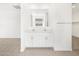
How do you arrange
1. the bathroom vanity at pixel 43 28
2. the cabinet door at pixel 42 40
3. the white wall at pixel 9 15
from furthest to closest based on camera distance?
the cabinet door at pixel 42 40, the bathroom vanity at pixel 43 28, the white wall at pixel 9 15

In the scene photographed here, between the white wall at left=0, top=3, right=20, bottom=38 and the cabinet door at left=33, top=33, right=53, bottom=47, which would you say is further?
the cabinet door at left=33, top=33, right=53, bottom=47

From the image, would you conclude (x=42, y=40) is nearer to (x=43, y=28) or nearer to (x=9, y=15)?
(x=43, y=28)

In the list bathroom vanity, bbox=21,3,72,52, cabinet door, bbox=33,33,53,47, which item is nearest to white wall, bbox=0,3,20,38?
bathroom vanity, bbox=21,3,72,52

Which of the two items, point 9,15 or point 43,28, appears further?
point 9,15

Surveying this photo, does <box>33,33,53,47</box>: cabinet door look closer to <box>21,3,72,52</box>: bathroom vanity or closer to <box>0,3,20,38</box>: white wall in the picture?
<box>21,3,72,52</box>: bathroom vanity

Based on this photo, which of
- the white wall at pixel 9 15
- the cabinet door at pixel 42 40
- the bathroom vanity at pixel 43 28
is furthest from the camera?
the cabinet door at pixel 42 40

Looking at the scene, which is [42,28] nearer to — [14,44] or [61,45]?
[14,44]

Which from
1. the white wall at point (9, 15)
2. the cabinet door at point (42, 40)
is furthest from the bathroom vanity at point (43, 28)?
the white wall at point (9, 15)

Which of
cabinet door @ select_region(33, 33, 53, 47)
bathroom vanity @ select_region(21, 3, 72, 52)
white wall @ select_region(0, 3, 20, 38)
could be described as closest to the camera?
white wall @ select_region(0, 3, 20, 38)

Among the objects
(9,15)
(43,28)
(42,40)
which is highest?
(9,15)

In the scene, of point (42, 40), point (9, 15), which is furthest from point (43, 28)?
point (9, 15)

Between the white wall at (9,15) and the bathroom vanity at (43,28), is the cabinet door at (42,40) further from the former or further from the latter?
the white wall at (9,15)

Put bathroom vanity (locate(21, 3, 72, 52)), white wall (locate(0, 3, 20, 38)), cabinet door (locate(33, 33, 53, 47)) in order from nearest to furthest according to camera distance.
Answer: white wall (locate(0, 3, 20, 38)) < bathroom vanity (locate(21, 3, 72, 52)) < cabinet door (locate(33, 33, 53, 47))

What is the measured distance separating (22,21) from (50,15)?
935 mm
